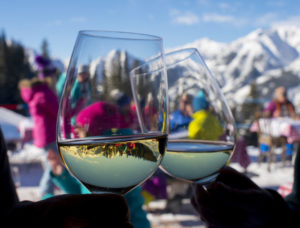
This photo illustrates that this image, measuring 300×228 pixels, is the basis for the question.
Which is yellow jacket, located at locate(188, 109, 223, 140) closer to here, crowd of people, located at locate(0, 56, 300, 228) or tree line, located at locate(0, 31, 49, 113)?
crowd of people, located at locate(0, 56, 300, 228)

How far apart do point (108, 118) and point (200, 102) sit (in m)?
0.18

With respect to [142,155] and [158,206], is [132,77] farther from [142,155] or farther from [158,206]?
[158,206]

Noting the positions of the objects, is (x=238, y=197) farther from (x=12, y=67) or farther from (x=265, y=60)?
(x=265, y=60)

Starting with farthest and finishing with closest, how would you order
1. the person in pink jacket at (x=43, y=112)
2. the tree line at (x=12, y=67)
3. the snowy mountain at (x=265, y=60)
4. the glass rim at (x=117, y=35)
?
the snowy mountain at (x=265, y=60)
the tree line at (x=12, y=67)
the person in pink jacket at (x=43, y=112)
the glass rim at (x=117, y=35)

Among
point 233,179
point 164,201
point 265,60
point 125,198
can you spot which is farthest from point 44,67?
point 265,60

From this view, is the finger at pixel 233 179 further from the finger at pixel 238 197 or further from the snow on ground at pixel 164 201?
the snow on ground at pixel 164 201

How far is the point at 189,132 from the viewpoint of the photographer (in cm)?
51

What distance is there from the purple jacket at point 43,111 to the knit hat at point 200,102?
2.74m

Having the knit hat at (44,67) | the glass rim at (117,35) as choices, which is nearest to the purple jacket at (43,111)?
the knit hat at (44,67)

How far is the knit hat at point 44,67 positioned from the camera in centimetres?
344

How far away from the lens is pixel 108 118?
40 centimetres

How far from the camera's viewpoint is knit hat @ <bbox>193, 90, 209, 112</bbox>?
51cm

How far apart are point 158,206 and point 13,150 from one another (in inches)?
157

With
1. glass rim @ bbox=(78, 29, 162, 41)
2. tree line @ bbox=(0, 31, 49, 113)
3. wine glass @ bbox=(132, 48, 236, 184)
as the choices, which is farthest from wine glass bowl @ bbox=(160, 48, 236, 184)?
tree line @ bbox=(0, 31, 49, 113)
